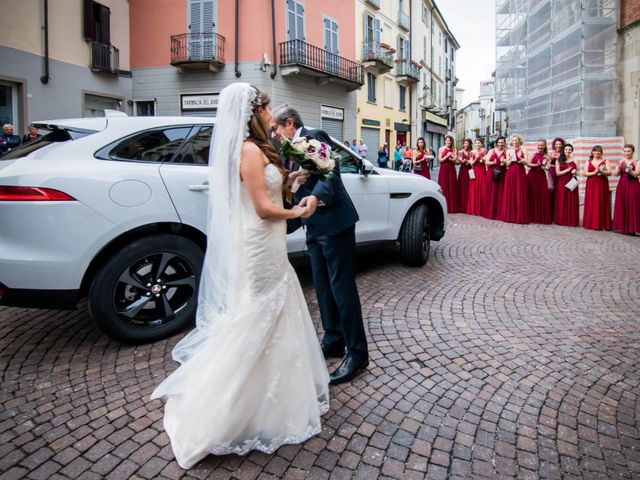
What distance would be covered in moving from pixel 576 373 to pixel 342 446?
1.93 meters

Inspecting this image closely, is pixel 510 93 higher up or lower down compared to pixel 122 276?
higher up

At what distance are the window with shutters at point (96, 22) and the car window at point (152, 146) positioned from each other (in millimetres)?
18374

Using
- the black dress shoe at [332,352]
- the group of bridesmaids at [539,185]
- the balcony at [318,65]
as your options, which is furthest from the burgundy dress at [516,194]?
the balcony at [318,65]

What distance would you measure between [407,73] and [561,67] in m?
17.2

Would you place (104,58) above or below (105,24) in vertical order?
below

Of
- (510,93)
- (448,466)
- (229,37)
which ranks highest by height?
(229,37)

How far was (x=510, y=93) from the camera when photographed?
25.7 m

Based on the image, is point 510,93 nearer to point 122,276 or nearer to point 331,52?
point 331,52

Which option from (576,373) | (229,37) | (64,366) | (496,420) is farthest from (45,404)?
(229,37)

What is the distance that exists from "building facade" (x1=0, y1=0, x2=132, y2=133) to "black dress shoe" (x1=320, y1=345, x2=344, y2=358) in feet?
55.9

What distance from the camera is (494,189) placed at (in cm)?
1157

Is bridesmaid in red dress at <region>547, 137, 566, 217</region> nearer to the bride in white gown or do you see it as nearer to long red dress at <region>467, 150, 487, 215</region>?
long red dress at <region>467, 150, 487, 215</region>

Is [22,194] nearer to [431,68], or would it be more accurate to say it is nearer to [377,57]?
[377,57]

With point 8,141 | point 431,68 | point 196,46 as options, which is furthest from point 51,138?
point 431,68
